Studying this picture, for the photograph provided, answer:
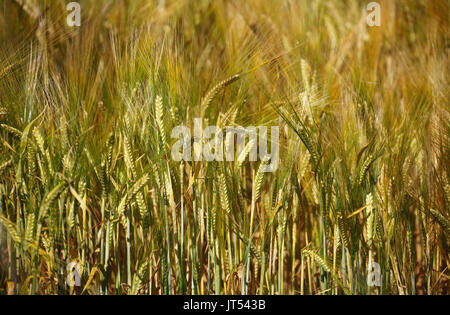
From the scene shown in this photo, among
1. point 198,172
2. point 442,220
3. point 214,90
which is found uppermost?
point 214,90

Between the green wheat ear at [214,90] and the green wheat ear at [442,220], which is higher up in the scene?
the green wheat ear at [214,90]

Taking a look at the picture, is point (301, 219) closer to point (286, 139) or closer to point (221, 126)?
point (286, 139)

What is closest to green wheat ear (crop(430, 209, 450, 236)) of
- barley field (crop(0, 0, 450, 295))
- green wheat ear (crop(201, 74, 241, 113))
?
barley field (crop(0, 0, 450, 295))

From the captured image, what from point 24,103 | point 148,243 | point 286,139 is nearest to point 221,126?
point 286,139

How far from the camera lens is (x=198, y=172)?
0.90m

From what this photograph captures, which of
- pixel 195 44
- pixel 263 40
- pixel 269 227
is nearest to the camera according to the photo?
pixel 269 227

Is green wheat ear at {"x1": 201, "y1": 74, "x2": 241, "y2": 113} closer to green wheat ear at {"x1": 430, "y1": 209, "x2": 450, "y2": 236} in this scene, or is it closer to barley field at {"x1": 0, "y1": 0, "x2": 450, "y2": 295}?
barley field at {"x1": 0, "y1": 0, "x2": 450, "y2": 295}

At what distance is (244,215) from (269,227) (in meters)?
0.06

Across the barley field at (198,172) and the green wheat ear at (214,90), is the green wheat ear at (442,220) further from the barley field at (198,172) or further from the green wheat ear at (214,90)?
the green wheat ear at (214,90)

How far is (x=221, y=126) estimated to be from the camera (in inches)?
35.2

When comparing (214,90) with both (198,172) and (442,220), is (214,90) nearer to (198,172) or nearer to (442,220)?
(198,172)

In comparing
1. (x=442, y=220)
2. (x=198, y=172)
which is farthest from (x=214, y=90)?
(x=442, y=220)

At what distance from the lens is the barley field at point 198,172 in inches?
34.9

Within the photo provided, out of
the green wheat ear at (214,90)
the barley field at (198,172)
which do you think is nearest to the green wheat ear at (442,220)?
the barley field at (198,172)
